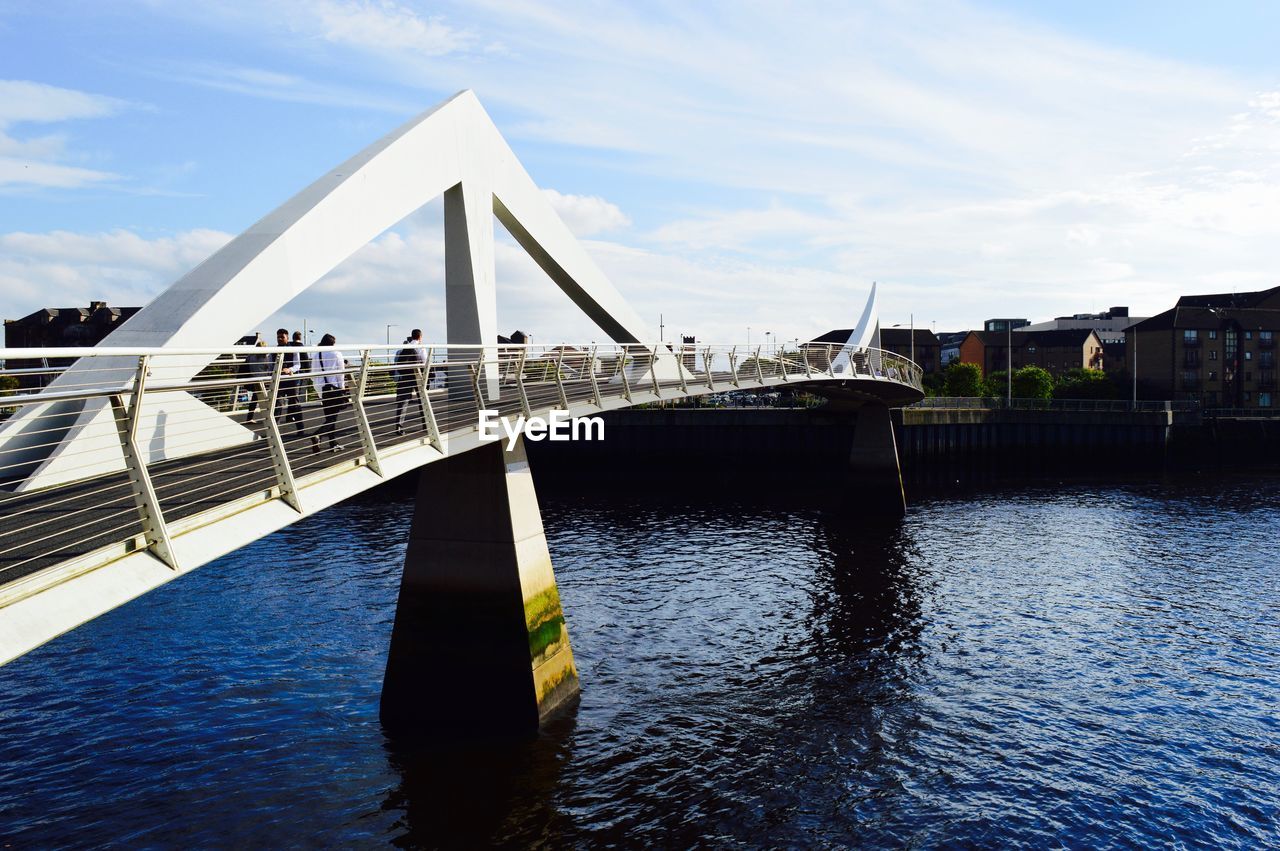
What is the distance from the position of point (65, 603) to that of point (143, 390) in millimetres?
1483

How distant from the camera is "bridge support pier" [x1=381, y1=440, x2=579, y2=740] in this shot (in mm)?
15758

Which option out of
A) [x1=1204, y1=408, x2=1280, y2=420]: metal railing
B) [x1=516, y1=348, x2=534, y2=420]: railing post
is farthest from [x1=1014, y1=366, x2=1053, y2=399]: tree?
[x1=516, y1=348, x2=534, y2=420]: railing post

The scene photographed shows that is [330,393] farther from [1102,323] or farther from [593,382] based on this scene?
[1102,323]

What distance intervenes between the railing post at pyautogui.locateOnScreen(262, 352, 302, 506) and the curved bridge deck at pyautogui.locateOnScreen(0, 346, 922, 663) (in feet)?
0.05

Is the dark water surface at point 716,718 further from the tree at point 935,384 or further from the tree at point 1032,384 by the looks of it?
the tree at point 1032,384

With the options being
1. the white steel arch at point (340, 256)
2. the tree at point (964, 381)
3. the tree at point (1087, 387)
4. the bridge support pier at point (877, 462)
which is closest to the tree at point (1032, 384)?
the tree at point (964, 381)

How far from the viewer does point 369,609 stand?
2378 cm

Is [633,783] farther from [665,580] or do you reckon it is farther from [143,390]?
[665,580]

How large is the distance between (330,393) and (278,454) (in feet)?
9.33

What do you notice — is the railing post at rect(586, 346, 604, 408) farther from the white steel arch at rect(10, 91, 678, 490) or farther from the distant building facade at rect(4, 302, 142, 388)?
the distant building facade at rect(4, 302, 142, 388)

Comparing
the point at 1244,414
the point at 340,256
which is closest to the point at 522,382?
the point at 340,256

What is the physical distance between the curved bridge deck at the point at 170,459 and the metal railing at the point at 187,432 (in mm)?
24

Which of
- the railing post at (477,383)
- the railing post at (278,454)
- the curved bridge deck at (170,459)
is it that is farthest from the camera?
the railing post at (477,383)

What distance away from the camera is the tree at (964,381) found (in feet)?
280
